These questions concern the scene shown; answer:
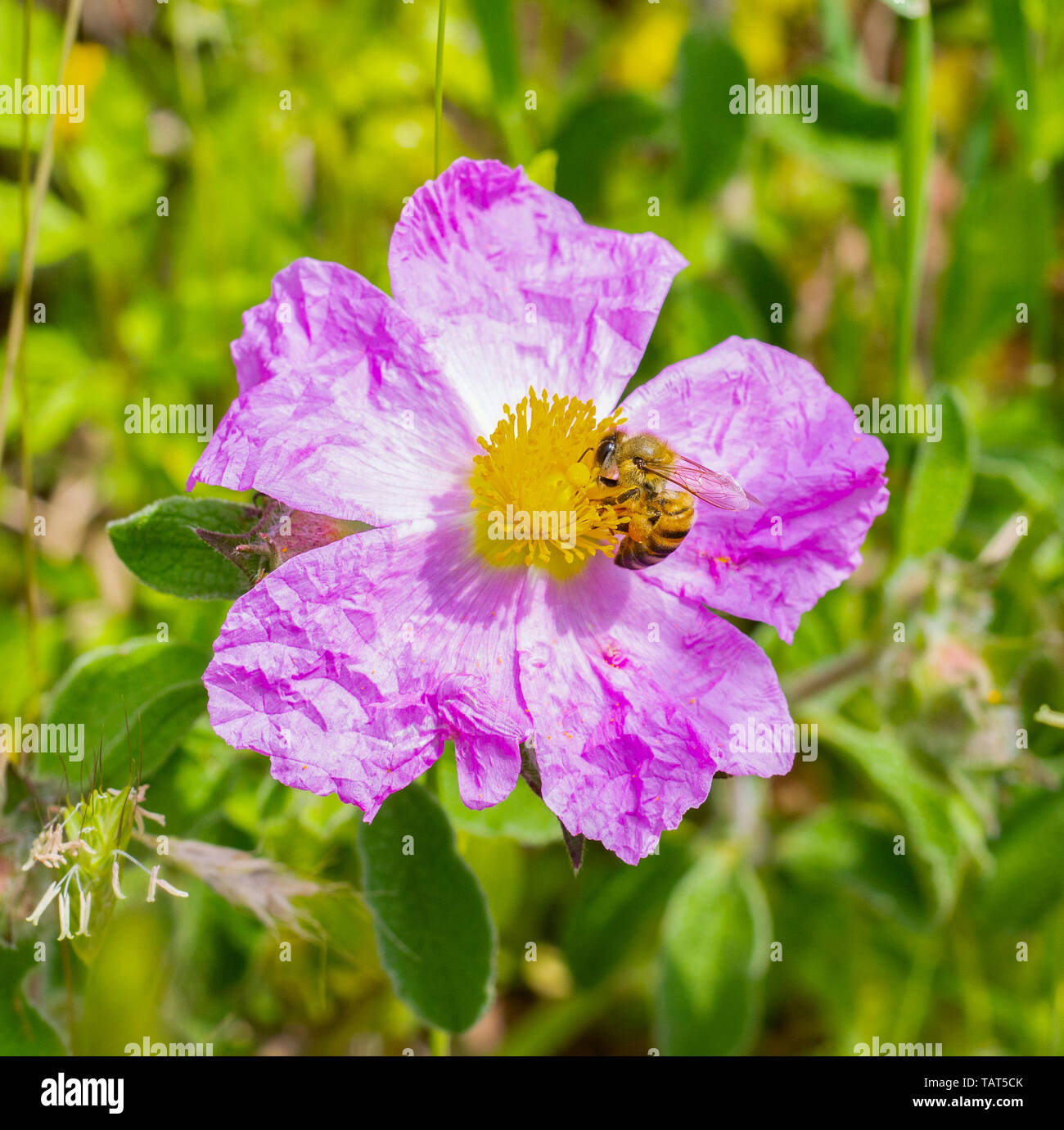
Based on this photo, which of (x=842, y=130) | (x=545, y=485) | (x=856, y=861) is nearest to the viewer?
(x=545, y=485)

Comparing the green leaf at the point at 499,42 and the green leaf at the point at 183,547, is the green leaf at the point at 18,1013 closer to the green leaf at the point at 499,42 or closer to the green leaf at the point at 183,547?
the green leaf at the point at 183,547

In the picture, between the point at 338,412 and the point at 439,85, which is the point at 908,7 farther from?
the point at 338,412

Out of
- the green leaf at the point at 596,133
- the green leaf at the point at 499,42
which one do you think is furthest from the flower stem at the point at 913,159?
the green leaf at the point at 499,42

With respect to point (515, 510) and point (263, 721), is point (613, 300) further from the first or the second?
point (263, 721)

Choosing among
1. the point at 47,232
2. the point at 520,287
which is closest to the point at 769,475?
the point at 520,287

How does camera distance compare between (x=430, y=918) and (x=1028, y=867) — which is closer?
(x=430, y=918)

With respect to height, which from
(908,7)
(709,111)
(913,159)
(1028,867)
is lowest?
(1028,867)

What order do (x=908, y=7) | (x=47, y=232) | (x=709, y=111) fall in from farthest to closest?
1. (x=47, y=232)
2. (x=709, y=111)
3. (x=908, y=7)
